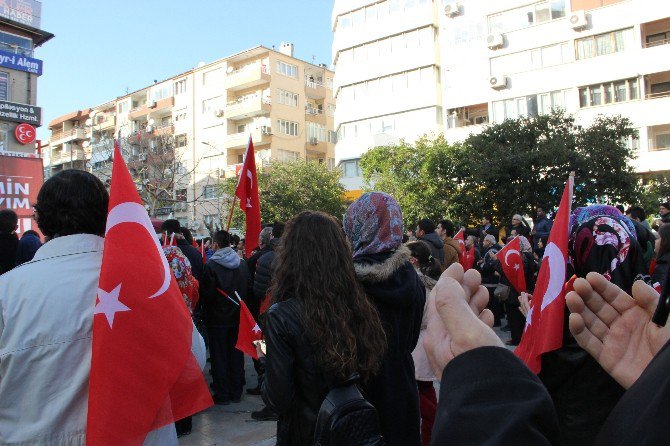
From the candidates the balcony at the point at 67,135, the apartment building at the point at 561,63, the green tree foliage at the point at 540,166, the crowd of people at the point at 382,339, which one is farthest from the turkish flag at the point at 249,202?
the balcony at the point at 67,135

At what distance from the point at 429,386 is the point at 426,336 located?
11.0 feet

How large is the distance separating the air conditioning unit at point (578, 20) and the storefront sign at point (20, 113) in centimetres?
2842

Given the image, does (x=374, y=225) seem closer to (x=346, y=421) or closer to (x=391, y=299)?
(x=391, y=299)

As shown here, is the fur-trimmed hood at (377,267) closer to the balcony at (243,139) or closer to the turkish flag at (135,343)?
the turkish flag at (135,343)

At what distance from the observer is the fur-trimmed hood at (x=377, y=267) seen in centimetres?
271

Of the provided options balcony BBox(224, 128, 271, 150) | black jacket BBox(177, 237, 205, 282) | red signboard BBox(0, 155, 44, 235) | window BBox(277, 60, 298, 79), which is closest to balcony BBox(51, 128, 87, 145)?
balcony BBox(224, 128, 271, 150)

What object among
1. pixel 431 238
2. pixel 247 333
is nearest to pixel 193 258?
pixel 247 333

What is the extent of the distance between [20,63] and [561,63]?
2898 centimetres

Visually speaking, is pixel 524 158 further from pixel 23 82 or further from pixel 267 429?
pixel 23 82

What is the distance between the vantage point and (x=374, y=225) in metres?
2.84

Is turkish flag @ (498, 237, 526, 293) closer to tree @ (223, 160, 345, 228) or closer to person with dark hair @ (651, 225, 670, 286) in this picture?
person with dark hair @ (651, 225, 670, 286)

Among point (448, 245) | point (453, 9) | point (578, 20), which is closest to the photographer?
point (448, 245)

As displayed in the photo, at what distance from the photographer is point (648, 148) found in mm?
26469

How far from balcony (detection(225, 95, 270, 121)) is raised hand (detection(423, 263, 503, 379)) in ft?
142
